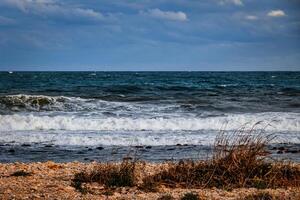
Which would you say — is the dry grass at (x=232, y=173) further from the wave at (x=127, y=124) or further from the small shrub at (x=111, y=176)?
the wave at (x=127, y=124)

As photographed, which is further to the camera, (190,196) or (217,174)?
(217,174)

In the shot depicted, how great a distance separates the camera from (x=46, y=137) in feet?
53.1

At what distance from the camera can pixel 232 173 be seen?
27.2 ft

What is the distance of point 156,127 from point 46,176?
10.5 m

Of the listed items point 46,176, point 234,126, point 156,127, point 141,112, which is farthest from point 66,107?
point 46,176

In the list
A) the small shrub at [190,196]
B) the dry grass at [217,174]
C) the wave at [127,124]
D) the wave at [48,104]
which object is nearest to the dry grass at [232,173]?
the dry grass at [217,174]

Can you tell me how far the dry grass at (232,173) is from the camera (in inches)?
320

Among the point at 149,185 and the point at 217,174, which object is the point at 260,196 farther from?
the point at 149,185

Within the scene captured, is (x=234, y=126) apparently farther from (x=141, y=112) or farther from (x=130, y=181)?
(x=130, y=181)

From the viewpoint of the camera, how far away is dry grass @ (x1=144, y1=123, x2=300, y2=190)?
813cm

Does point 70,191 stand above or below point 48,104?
above

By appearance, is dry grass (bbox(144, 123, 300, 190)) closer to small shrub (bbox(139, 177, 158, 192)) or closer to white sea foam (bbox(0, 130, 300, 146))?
small shrub (bbox(139, 177, 158, 192))

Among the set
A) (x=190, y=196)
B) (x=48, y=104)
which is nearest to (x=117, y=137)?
(x=190, y=196)

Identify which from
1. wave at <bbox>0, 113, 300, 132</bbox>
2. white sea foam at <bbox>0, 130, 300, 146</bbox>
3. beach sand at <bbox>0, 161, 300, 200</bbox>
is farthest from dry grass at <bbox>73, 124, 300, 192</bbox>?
wave at <bbox>0, 113, 300, 132</bbox>
